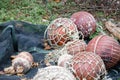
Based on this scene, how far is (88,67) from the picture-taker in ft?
14.9

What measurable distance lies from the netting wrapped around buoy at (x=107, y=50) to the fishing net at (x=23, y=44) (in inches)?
6.9

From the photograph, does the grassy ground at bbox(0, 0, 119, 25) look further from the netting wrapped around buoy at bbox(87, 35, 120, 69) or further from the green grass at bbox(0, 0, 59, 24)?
the netting wrapped around buoy at bbox(87, 35, 120, 69)

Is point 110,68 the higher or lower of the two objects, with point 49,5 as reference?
lower

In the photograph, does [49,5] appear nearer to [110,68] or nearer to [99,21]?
[99,21]

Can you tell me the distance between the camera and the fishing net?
196 inches

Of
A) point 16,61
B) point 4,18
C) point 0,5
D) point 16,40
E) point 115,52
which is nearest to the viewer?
point 16,61

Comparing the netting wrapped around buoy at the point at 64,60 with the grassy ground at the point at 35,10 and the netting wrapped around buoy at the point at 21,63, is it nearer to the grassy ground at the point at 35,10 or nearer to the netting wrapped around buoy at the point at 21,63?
the netting wrapped around buoy at the point at 21,63

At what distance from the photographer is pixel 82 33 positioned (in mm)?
5941

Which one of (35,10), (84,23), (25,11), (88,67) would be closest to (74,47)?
(88,67)

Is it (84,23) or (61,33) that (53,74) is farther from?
(84,23)

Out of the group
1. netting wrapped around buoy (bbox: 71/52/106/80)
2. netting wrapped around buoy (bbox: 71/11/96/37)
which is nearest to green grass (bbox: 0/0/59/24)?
netting wrapped around buoy (bbox: 71/11/96/37)

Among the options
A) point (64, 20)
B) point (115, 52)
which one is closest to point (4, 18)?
point (64, 20)

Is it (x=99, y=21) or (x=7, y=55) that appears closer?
(x=7, y=55)

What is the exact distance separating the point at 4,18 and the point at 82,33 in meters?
1.94
